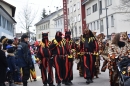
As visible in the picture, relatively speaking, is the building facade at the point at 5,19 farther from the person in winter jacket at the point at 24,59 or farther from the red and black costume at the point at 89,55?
the person in winter jacket at the point at 24,59

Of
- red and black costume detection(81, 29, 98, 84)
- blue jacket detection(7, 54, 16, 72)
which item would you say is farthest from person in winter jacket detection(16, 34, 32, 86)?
red and black costume detection(81, 29, 98, 84)

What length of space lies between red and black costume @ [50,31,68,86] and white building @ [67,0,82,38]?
4845cm

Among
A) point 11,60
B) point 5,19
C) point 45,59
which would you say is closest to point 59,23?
point 5,19

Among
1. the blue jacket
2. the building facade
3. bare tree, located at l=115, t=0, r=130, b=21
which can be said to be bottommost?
the blue jacket

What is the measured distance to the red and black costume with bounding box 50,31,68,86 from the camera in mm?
11094

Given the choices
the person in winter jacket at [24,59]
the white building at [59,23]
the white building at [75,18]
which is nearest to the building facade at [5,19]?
the white building at [75,18]

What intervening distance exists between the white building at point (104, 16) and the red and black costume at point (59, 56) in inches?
1158

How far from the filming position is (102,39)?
13.6 m

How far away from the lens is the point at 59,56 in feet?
36.5

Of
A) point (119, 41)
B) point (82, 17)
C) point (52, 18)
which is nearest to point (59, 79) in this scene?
point (119, 41)

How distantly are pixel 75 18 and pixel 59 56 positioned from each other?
52.3m

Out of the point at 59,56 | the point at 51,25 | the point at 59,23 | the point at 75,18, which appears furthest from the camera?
the point at 51,25

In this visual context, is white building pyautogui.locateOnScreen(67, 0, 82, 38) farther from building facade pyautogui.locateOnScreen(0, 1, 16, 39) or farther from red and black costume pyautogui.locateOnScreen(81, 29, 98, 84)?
red and black costume pyautogui.locateOnScreen(81, 29, 98, 84)

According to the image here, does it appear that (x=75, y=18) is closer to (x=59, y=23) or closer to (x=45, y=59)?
(x=59, y=23)
